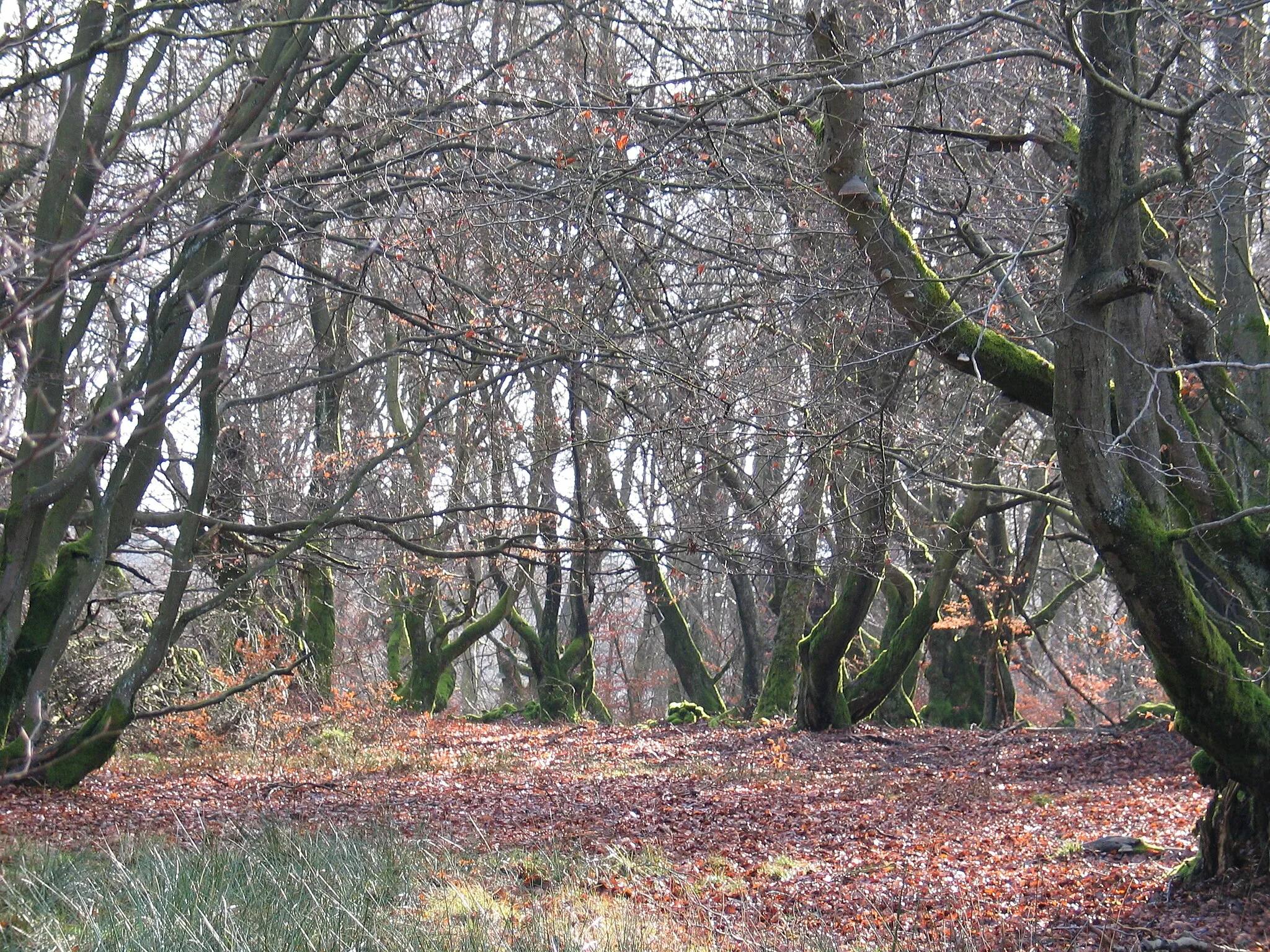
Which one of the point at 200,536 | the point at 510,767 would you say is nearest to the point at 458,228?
the point at 200,536

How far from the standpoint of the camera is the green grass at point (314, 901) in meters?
4.40

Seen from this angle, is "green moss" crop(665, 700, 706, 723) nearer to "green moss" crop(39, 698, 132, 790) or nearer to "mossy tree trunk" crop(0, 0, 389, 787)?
"mossy tree trunk" crop(0, 0, 389, 787)

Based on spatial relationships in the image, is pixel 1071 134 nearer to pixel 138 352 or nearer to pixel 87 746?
pixel 138 352

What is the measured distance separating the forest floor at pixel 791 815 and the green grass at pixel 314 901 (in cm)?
34

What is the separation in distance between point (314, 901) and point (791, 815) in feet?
17.4

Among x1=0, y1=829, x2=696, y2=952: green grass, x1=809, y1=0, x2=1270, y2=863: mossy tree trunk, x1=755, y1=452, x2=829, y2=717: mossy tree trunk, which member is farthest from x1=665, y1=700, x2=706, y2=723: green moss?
x1=809, y1=0, x2=1270, y2=863: mossy tree trunk

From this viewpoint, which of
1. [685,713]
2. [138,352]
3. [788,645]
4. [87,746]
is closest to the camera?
[87,746]

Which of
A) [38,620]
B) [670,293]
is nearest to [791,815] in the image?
[670,293]

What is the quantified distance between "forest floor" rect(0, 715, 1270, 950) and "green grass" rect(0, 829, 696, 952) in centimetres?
34

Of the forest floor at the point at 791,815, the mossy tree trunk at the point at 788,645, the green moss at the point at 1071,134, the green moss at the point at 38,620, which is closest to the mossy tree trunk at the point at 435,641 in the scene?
the forest floor at the point at 791,815

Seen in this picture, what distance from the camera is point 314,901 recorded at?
15.5ft

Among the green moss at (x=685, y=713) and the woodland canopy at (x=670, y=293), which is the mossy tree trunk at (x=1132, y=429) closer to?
the woodland canopy at (x=670, y=293)

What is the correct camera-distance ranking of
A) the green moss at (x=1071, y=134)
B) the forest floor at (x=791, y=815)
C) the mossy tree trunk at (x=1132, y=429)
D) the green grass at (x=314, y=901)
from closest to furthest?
the green grass at (x=314, y=901), the mossy tree trunk at (x=1132, y=429), the forest floor at (x=791, y=815), the green moss at (x=1071, y=134)

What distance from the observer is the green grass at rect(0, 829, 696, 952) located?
4.40 meters
